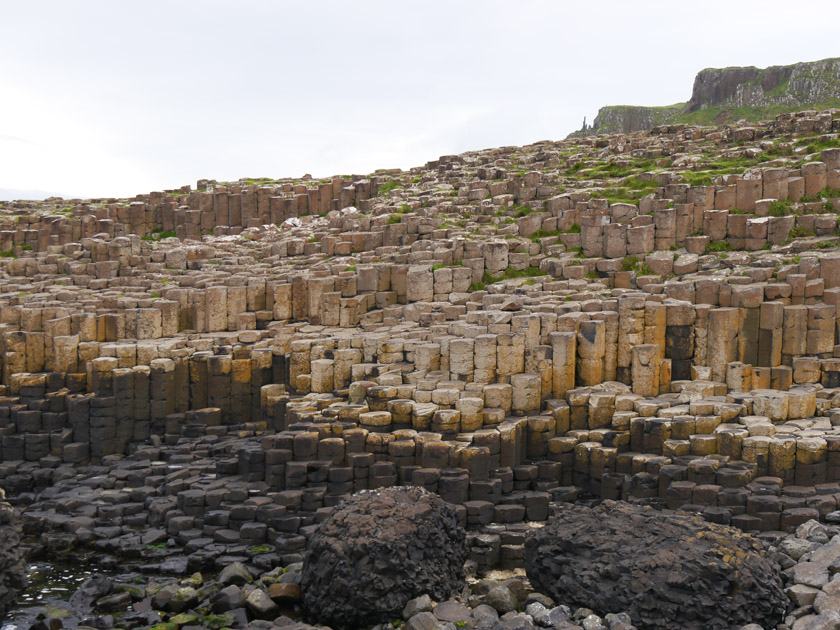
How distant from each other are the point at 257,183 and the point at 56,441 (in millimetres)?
26771

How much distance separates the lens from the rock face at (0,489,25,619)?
15.2m

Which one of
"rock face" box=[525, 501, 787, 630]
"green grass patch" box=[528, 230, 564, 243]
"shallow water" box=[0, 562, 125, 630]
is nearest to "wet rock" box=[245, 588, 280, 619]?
"shallow water" box=[0, 562, 125, 630]

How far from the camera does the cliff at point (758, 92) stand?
61.2 meters

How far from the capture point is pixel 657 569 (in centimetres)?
1377

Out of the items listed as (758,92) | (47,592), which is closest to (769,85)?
(758,92)

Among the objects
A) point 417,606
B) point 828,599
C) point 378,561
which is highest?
point 828,599

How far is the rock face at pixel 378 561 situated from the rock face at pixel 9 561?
523 cm

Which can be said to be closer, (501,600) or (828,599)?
(828,599)

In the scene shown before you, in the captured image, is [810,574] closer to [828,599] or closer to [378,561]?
[828,599]

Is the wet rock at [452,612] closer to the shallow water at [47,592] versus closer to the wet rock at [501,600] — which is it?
the wet rock at [501,600]

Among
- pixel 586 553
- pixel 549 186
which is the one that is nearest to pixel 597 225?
pixel 549 186

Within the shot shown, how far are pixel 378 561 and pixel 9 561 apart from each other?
6.72 metres

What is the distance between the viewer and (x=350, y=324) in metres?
26.4

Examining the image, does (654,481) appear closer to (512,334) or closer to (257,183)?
(512,334)
